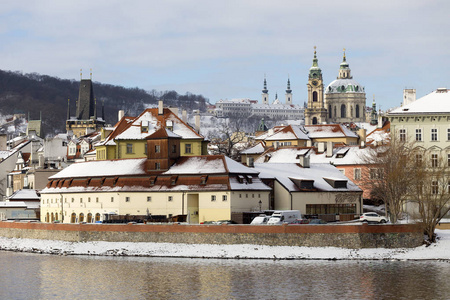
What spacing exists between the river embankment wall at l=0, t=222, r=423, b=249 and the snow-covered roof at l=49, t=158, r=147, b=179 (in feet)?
39.8

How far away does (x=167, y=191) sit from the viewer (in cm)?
7912

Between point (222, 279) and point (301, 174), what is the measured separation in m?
33.9

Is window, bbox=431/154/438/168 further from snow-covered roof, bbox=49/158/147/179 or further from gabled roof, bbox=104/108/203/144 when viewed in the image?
snow-covered roof, bbox=49/158/147/179

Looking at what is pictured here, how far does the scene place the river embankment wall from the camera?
63812mm

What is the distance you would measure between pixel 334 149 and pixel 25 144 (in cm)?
5844

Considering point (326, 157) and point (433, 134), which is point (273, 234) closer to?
point (433, 134)

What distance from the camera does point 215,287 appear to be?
52438mm

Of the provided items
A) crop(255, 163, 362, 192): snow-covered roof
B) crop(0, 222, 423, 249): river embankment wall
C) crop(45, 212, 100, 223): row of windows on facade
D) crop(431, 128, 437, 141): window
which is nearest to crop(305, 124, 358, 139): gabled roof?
crop(255, 163, 362, 192): snow-covered roof

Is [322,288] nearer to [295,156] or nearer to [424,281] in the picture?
[424,281]

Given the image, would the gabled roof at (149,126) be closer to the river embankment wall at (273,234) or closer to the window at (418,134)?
the window at (418,134)

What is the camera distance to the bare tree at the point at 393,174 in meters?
76.3

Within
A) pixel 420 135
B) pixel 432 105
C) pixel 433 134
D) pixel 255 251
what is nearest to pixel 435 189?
pixel 433 134

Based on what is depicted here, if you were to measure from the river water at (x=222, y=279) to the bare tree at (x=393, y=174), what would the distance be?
15066 millimetres

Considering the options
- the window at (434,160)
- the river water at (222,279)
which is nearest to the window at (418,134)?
the window at (434,160)
